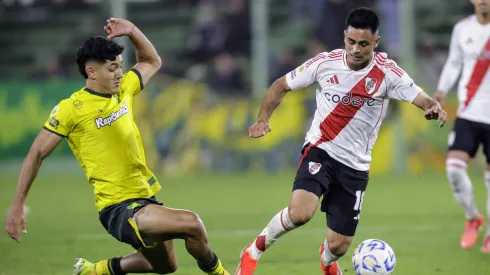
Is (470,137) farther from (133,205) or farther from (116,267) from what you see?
(133,205)

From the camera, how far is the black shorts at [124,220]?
6.43 m

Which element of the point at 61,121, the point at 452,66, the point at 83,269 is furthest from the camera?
the point at 452,66

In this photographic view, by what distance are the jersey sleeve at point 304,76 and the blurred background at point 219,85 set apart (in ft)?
25.5

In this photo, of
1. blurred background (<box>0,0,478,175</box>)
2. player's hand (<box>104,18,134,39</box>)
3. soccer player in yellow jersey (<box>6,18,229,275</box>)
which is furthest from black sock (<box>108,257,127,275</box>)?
blurred background (<box>0,0,478,175</box>)

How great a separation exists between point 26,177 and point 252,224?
5.35 meters

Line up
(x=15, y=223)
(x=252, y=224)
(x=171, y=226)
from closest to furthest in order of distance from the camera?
1. (x=15, y=223)
2. (x=171, y=226)
3. (x=252, y=224)

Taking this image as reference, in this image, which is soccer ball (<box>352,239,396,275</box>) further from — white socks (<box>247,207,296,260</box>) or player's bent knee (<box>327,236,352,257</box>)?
white socks (<box>247,207,296,260</box>)

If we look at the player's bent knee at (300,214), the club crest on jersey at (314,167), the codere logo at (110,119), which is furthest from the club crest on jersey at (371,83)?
the codere logo at (110,119)

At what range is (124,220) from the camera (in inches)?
254

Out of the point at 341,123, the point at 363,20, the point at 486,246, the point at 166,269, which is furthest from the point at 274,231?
the point at 486,246

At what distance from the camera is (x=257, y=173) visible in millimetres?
18406

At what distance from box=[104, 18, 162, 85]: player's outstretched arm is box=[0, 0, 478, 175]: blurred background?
10911mm

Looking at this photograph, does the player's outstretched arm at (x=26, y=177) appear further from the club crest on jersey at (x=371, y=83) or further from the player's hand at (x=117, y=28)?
the club crest on jersey at (x=371, y=83)

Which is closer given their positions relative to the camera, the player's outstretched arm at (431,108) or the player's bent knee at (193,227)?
the player's bent knee at (193,227)
